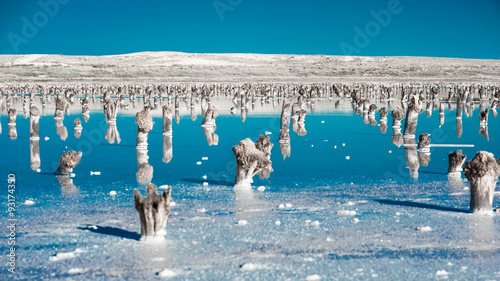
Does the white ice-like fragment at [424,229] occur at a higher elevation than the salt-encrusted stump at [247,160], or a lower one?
Result: lower

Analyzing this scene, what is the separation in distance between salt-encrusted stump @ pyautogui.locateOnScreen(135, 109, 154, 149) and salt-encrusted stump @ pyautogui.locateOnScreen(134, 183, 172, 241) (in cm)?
682

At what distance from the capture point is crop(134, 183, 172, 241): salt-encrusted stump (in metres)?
6.56

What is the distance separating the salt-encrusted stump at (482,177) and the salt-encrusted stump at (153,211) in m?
3.95

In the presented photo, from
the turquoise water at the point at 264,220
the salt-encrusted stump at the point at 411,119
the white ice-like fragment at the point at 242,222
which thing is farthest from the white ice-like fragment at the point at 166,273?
the salt-encrusted stump at the point at 411,119

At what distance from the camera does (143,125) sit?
13.8 meters

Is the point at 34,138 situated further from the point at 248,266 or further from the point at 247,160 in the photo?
the point at 248,266

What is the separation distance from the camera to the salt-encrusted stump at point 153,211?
656cm

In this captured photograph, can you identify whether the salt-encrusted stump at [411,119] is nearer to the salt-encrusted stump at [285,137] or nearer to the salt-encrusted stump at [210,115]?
the salt-encrusted stump at [285,137]

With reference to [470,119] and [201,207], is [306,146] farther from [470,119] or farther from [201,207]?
[470,119]

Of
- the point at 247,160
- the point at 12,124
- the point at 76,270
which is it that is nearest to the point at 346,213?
the point at 247,160

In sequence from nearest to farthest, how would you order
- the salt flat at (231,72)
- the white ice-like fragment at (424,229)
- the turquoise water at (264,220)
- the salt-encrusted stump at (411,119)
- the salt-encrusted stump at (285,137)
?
1. the turquoise water at (264,220)
2. the white ice-like fragment at (424,229)
3. the salt-encrusted stump at (285,137)
4. the salt-encrusted stump at (411,119)
5. the salt flat at (231,72)

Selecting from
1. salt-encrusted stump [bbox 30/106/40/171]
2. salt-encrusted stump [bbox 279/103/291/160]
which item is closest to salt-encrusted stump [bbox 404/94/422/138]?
salt-encrusted stump [bbox 279/103/291/160]

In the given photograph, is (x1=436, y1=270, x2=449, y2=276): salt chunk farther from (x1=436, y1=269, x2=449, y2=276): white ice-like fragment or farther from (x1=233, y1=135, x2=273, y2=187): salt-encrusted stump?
(x1=233, y1=135, x2=273, y2=187): salt-encrusted stump

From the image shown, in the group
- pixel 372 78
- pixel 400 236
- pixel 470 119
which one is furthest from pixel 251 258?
pixel 372 78
